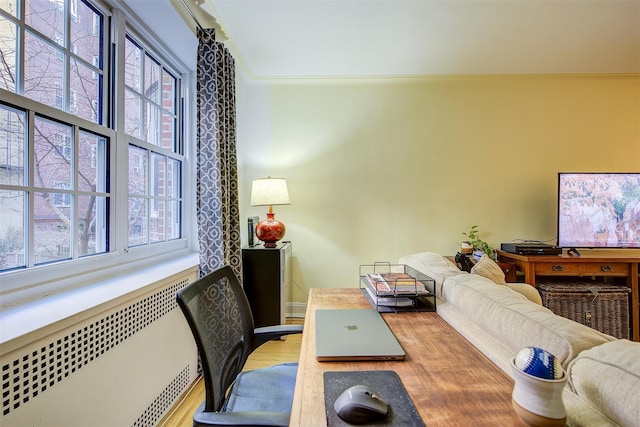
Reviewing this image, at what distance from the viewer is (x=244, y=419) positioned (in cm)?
71

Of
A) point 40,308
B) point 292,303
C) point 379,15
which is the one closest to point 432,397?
point 40,308

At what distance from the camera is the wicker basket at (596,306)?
7.95 feet

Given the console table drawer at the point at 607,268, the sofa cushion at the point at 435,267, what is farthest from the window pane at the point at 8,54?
the console table drawer at the point at 607,268

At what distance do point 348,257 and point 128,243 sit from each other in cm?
201

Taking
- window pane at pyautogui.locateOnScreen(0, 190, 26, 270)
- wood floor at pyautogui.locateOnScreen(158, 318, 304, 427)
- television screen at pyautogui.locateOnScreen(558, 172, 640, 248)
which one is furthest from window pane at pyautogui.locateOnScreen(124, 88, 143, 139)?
television screen at pyautogui.locateOnScreen(558, 172, 640, 248)

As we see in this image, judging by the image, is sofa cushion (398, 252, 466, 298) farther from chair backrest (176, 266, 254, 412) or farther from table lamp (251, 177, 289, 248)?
table lamp (251, 177, 289, 248)

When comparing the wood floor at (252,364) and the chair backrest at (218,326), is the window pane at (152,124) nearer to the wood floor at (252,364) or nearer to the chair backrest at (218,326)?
the chair backrest at (218,326)

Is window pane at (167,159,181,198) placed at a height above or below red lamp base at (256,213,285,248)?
above

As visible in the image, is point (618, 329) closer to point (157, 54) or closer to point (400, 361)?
point (400, 361)

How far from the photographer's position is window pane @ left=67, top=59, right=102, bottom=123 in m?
1.34

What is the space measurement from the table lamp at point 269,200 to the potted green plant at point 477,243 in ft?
6.34

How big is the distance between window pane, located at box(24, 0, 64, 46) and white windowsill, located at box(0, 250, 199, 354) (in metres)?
1.11

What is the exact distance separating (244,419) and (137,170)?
5.22ft

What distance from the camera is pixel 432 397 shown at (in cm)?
64
